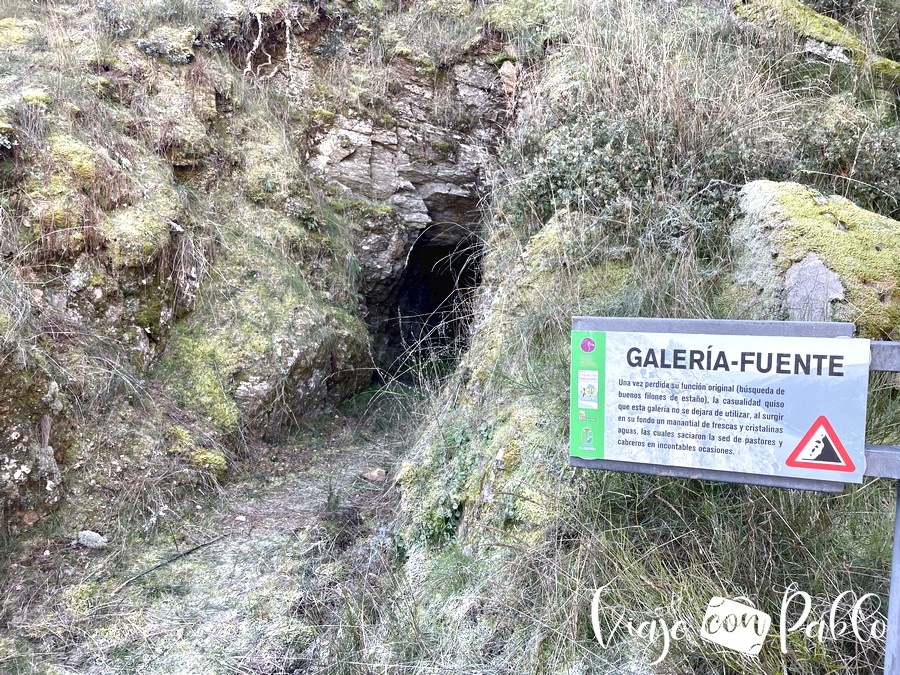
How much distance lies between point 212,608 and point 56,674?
0.71 m

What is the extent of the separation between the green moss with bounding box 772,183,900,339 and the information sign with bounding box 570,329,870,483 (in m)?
1.29

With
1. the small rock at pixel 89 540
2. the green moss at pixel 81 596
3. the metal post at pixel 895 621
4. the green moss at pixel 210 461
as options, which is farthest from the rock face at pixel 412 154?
the metal post at pixel 895 621

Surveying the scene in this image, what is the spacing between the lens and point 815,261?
9.81 ft

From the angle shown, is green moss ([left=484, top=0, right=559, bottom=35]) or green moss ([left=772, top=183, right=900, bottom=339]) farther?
green moss ([left=484, top=0, right=559, bottom=35])

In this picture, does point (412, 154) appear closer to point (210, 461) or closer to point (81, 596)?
point (210, 461)

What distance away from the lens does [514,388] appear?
3.42 m

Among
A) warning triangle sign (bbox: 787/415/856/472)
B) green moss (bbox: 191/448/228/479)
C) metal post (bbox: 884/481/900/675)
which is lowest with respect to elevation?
green moss (bbox: 191/448/228/479)

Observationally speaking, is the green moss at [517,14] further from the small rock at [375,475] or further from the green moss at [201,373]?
the small rock at [375,475]

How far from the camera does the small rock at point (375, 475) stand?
4.70 metres

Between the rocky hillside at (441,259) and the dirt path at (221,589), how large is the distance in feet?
0.15

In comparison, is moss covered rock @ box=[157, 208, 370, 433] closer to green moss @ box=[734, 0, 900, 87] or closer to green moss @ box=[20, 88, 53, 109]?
green moss @ box=[20, 88, 53, 109]

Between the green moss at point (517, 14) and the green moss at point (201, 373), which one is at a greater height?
the green moss at point (517, 14)

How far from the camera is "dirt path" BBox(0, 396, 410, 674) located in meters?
3.02

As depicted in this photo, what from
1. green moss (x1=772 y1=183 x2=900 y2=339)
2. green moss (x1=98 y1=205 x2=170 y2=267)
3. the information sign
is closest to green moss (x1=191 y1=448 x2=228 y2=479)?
green moss (x1=98 y1=205 x2=170 y2=267)
